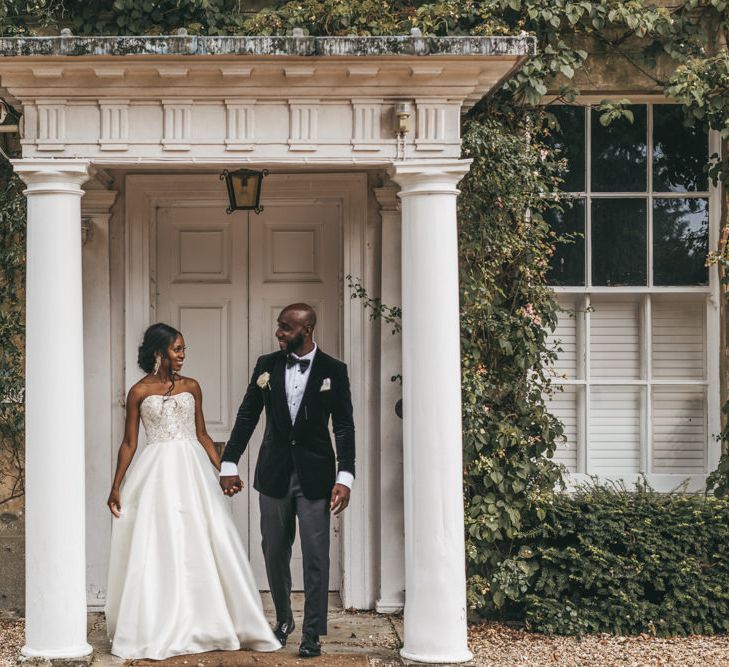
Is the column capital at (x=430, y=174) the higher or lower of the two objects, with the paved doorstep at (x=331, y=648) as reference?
higher

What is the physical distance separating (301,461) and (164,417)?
85 centimetres

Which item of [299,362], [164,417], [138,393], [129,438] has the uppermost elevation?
[299,362]

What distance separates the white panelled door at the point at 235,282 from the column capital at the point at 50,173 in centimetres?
153

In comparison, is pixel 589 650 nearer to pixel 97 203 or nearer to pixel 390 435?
pixel 390 435

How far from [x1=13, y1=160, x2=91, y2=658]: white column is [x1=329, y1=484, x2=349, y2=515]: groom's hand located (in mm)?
1413

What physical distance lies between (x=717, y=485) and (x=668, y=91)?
2.73 meters

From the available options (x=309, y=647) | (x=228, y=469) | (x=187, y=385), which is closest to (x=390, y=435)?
(x=228, y=469)

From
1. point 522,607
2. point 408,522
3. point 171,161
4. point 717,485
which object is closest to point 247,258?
point 171,161

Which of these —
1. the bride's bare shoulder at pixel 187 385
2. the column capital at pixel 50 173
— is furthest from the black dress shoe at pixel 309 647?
the column capital at pixel 50 173

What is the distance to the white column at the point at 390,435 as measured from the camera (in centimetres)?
730

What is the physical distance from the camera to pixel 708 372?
25.6 feet

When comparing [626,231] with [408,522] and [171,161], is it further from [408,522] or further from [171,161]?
[171,161]

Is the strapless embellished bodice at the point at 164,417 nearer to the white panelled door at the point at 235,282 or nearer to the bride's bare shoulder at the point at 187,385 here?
the bride's bare shoulder at the point at 187,385

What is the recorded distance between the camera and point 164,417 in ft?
21.2
